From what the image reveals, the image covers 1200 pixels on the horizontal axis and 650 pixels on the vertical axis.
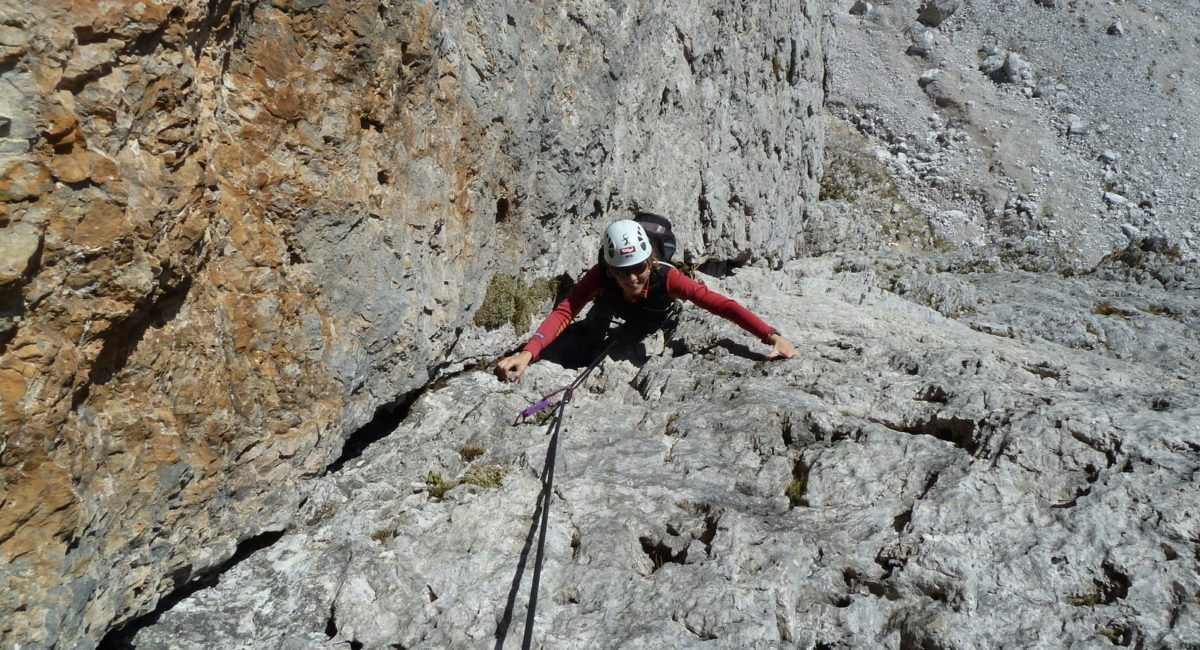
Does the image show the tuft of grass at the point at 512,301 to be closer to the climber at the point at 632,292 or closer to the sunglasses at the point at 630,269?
the climber at the point at 632,292

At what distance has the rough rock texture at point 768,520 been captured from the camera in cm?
464

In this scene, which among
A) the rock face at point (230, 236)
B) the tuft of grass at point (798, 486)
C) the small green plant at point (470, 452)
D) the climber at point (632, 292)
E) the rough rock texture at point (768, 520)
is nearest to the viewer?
the rock face at point (230, 236)

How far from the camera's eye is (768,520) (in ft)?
18.2

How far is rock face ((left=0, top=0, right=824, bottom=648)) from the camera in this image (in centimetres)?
344

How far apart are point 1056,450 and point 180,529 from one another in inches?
269

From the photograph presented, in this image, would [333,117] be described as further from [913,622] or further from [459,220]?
[913,622]

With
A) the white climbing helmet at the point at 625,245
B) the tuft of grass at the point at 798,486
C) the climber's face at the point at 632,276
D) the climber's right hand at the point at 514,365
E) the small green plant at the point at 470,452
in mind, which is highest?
the white climbing helmet at the point at 625,245

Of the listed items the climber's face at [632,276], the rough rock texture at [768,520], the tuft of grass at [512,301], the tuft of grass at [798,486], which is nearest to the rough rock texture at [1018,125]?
the climber's face at [632,276]

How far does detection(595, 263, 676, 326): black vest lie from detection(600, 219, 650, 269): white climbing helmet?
302 millimetres

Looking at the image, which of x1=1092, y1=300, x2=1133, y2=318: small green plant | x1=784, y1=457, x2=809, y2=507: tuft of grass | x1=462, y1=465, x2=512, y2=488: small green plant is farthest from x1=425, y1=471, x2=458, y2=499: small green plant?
x1=1092, y1=300, x2=1133, y2=318: small green plant

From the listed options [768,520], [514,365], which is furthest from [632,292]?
[768,520]

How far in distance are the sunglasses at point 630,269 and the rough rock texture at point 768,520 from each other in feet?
4.15

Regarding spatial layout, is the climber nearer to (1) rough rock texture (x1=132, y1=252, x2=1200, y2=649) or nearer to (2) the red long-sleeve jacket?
(2) the red long-sleeve jacket

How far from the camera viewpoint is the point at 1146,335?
10047mm
